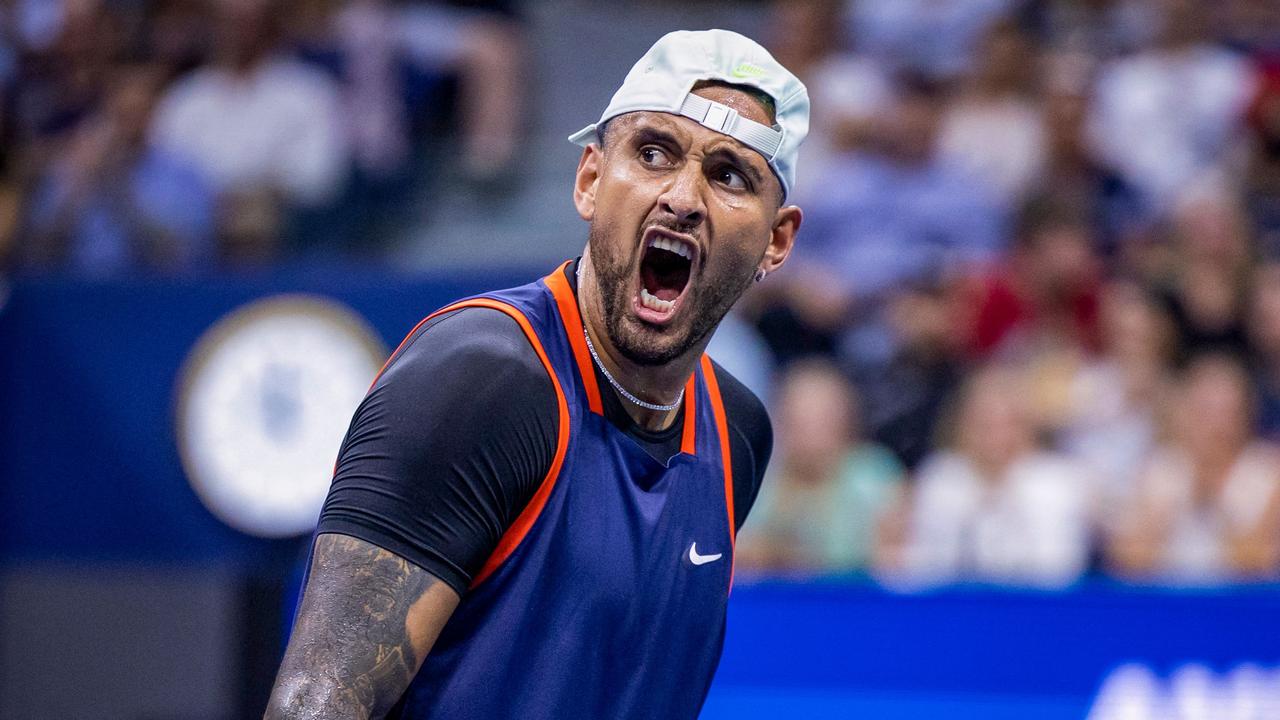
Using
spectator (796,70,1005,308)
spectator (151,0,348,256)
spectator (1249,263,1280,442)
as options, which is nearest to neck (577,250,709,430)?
spectator (1249,263,1280,442)

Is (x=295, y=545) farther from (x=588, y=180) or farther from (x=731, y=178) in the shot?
(x=731, y=178)

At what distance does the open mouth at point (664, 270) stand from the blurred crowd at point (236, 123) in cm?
529

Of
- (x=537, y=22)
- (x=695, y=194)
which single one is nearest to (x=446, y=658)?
(x=695, y=194)

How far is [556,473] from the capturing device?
2135 mm

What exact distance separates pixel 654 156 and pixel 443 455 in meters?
0.58

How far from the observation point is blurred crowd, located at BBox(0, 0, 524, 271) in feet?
25.0

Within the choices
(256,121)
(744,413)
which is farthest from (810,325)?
(744,413)

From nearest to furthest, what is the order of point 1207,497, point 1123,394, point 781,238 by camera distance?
1. point 781,238
2. point 1207,497
3. point 1123,394

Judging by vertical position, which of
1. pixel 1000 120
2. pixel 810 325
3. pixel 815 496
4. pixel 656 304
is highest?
pixel 1000 120

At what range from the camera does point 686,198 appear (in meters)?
2.26

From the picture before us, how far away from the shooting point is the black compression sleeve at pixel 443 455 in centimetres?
196

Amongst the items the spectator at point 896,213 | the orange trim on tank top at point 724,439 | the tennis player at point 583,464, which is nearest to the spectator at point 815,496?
the spectator at point 896,213

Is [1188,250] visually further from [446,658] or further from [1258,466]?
[446,658]

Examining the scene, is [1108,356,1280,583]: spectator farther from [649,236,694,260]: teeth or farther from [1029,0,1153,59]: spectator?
[649,236,694,260]: teeth
